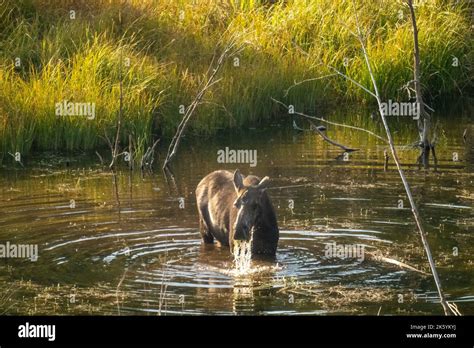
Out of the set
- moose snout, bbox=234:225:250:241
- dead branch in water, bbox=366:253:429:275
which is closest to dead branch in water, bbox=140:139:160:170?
moose snout, bbox=234:225:250:241

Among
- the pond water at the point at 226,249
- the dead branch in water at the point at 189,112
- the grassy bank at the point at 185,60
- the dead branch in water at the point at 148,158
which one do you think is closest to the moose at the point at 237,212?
the pond water at the point at 226,249

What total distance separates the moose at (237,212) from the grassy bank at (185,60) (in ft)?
15.6

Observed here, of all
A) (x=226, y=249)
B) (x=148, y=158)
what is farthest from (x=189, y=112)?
(x=226, y=249)

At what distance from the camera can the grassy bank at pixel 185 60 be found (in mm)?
18953

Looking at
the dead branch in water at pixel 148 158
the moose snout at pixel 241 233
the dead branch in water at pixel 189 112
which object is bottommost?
the moose snout at pixel 241 233

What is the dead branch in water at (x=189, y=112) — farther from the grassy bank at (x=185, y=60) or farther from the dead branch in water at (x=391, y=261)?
the dead branch in water at (x=391, y=261)

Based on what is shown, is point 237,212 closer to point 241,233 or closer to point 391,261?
point 241,233

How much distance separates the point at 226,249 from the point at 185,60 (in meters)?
9.35

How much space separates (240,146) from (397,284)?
845cm

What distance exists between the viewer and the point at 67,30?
21.5m

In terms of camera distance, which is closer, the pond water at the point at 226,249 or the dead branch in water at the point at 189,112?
the pond water at the point at 226,249

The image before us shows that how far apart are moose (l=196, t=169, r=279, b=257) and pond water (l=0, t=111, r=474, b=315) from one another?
0.73 ft

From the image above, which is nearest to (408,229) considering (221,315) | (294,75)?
(221,315)

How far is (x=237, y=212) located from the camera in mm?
12531
